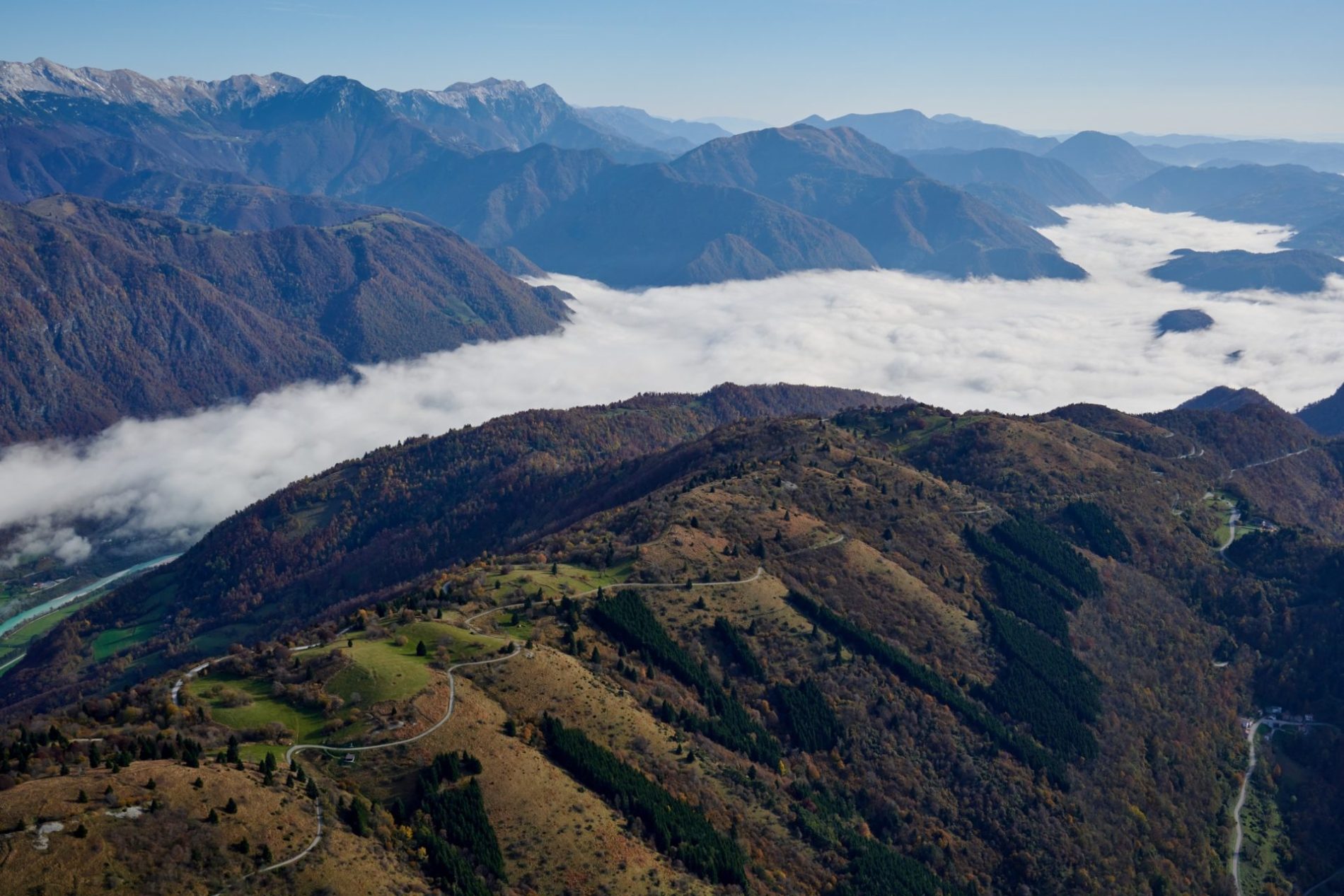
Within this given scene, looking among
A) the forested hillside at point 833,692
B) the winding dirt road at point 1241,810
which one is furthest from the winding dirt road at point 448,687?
the winding dirt road at point 1241,810

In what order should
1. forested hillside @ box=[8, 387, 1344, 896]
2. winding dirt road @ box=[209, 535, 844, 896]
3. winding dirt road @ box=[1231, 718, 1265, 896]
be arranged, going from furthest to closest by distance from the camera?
1. winding dirt road @ box=[1231, 718, 1265, 896]
2. forested hillside @ box=[8, 387, 1344, 896]
3. winding dirt road @ box=[209, 535, 844, 896]

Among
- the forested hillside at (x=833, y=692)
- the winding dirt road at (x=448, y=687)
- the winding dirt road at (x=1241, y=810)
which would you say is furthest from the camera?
the winding dirt road at (x=1241, y=810)

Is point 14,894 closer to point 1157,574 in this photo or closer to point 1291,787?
point 1291,787

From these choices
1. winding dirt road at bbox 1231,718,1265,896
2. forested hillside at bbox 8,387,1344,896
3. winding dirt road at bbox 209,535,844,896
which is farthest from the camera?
winding dirt road at bbox 1231,718,1265,896

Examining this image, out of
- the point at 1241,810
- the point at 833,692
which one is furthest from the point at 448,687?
the point at 1241,810

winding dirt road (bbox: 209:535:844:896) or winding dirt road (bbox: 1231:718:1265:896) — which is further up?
winding dirt road (bbox: 209:535:844:896)

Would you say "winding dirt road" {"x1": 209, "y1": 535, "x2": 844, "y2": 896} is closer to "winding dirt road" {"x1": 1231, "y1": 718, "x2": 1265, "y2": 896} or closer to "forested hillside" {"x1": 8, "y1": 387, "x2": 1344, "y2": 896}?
"forested hillside" {"x1": 8, "y1": 387, "x2": 1344, "y2": 896}

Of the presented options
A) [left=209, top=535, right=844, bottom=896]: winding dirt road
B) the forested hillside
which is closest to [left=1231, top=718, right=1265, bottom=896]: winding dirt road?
the forested hillside

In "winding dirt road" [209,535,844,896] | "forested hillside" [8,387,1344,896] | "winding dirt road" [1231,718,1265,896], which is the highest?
"winding dirt road" [209,535,844,896]

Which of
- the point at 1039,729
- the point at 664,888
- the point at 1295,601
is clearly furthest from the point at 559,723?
the point at 1295,601

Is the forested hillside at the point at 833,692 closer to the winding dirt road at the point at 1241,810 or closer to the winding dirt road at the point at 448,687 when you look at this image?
the winding dirt road at the point at 448,687

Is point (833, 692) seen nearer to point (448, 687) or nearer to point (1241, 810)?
point (448, 687)
